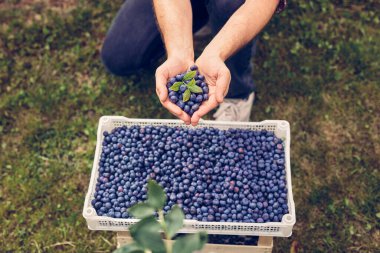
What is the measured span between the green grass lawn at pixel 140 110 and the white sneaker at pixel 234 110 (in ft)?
0.64

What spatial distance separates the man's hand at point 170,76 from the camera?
Result: 2.25 meters

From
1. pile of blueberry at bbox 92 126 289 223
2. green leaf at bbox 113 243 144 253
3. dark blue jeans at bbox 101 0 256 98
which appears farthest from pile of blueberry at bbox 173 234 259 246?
green leaf at bbox 113 243 144 253

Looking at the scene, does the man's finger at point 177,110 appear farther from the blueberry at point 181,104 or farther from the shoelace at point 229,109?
the shoelace at point 229,109

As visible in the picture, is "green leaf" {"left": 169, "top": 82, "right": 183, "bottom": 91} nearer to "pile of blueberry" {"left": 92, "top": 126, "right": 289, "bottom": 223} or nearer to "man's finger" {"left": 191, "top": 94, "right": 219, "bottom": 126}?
"man's finger" {"left": 191, "top": 94, "right": 219, "bottom": 126}

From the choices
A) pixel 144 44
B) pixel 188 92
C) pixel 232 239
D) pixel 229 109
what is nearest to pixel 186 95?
pixel 188 92

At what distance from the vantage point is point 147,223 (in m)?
0.95

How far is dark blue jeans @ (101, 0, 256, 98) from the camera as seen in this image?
296 centimetres

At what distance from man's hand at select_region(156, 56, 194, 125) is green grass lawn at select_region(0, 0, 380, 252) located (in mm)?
1009

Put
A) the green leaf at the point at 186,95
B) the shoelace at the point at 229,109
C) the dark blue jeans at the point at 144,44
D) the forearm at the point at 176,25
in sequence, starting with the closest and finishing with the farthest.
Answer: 1. the green leaf at the point at 186,95
2. the forearm at the point at 176,25
3. the dark blue jeans at the point at 144,44
4. the shoelace at the point at 229,109

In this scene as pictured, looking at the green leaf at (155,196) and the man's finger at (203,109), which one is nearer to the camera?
the green leaf at (155,196)

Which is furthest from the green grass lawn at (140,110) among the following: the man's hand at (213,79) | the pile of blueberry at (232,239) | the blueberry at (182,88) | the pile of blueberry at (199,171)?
the blueberry at (182,88)

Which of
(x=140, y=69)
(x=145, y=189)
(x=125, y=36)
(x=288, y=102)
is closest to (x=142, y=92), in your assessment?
(x=140, y=69)

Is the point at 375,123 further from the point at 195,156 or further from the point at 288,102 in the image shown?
the point at 195,156

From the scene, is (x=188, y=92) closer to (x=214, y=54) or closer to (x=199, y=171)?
(x=214, y=54)
